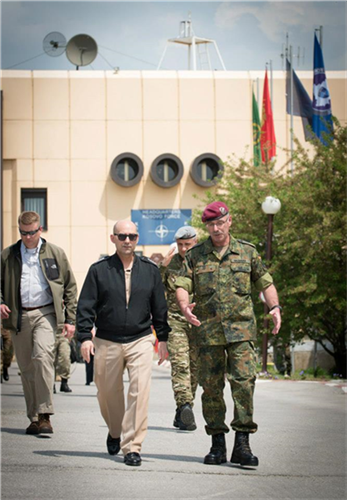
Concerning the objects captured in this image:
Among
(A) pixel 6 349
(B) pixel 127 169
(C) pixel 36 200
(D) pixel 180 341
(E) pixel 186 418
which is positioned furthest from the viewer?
(B) pixel 127 169

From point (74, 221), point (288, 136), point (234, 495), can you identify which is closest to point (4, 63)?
point (74, 221)

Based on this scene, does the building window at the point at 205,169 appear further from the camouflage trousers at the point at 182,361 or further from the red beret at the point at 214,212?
the red beret at the point at 214,212

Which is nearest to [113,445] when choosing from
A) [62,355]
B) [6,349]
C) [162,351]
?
[162,351]

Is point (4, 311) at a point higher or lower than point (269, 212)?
lower

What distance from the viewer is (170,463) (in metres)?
8.52

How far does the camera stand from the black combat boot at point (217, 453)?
331 inches

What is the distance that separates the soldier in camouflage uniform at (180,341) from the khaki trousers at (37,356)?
1.36m

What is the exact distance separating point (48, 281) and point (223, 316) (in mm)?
2616

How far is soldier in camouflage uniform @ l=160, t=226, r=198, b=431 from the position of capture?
11.0m

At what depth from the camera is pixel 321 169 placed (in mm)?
22719

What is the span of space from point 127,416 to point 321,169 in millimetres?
14965

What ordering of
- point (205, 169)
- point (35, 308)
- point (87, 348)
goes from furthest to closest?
1. point (205, 169)
2. point (35, 308)
3. point (87, 348)

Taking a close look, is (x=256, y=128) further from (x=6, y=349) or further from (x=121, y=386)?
(x=121, y=386)

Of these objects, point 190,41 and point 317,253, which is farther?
point 190,41
